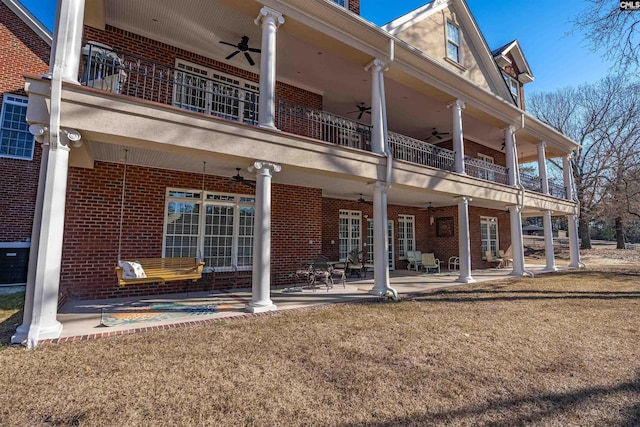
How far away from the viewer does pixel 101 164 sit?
7008 millimetres

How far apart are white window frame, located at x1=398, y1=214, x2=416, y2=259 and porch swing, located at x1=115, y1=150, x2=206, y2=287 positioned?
9515 millimetres

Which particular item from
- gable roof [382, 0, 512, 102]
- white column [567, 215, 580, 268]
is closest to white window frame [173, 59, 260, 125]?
gable roof [382, 0, 512, 102]

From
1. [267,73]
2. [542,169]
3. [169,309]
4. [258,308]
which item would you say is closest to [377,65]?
[267,73]

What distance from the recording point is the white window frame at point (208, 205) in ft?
25.8

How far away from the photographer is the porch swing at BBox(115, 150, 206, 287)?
19.2ft

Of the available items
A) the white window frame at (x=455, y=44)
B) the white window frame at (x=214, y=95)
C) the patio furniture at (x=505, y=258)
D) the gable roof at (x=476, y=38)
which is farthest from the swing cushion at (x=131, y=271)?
the patio furniture at (x=505, y=258)

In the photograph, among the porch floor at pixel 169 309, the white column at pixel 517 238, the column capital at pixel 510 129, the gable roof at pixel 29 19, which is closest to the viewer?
the porch floor at pixel 169 309

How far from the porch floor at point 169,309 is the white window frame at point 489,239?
822 centimetres

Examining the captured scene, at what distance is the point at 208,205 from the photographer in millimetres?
8445

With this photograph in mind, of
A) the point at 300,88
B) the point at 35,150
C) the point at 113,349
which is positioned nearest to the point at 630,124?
the point at 300,88

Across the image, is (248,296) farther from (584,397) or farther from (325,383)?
(584,397)

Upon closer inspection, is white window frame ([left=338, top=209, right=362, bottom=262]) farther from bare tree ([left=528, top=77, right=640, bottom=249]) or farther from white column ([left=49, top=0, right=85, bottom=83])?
bare tree ([left=528, top=77, right=640, bottom=249])

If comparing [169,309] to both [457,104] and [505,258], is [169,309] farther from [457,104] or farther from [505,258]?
[505,258]

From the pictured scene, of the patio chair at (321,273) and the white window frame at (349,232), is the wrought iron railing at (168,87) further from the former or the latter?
the white window frame at (349,232)
